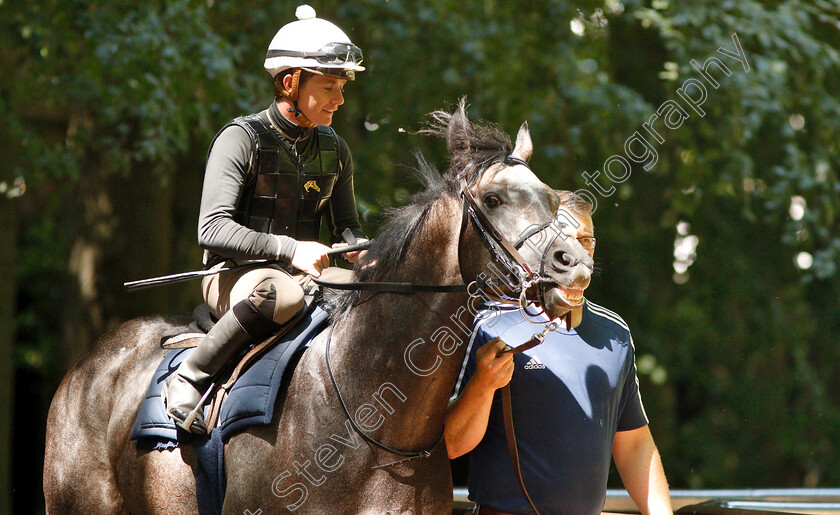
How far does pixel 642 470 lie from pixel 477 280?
3.83 feet

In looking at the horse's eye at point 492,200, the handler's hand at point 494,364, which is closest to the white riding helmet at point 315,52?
the horse's eye at point 492,200

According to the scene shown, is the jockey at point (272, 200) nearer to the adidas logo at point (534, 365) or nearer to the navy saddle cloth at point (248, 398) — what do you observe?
the navy saddle cloth at point (248, 398)

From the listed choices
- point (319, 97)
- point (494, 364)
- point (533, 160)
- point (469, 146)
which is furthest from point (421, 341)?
point (533, 160)

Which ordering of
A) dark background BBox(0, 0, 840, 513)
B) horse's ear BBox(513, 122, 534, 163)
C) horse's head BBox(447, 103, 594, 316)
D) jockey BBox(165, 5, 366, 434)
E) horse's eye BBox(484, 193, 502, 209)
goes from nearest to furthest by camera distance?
horse's head BBox(447, 103, 594, 316) < horse's eye BBox(484, 193, 502, 209) < horse's ear BBox(513, 122, 534, 163) < jockey BBox(165, 5, 366, 434) < dark background BBox(0, 0, 840, 513)

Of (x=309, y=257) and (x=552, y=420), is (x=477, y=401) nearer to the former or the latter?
(x=552, y=420)

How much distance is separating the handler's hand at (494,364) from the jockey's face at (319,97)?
1.11 m

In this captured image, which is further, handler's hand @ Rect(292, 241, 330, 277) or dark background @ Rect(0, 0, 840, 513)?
dark background @ Rect(0, 0, 840, 513)

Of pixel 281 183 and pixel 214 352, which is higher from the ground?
pixel 281 183

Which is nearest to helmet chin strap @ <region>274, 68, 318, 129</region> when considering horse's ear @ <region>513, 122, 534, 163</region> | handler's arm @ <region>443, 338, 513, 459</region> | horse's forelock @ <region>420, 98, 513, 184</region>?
horse's forelock @ <region>420, 98, 513, 184</region>

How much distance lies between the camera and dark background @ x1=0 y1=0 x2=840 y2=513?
6926 millimetres

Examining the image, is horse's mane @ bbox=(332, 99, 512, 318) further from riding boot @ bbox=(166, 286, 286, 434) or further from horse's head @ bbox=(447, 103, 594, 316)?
riding boot @ bbox=(166, 286, 286, 434)

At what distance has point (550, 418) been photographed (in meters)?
3.16

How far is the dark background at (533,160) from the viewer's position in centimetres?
693

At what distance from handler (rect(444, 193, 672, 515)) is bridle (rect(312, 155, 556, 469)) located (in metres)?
0.21
